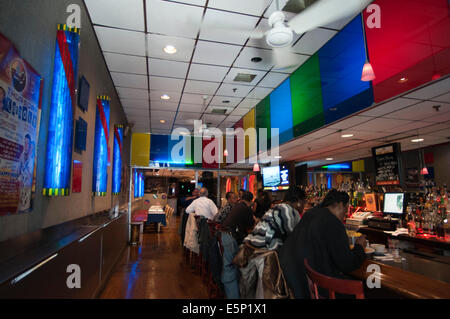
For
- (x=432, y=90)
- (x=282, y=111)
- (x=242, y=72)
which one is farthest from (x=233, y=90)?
(x=432, y=90)

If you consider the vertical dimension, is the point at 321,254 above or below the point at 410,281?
above

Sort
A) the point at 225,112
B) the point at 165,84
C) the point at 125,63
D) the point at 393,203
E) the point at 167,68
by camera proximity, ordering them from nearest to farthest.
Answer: the point at 393,203 < the point at 125,63 < the point at 167,68 < the point at 165,84 < the point at 225,112

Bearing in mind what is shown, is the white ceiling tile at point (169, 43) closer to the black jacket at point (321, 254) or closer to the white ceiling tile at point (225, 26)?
the white ceiling tile at point (225, 26)

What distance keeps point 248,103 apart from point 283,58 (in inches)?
83.3

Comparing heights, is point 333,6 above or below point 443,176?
above

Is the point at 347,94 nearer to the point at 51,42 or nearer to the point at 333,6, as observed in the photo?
the point at 333,6

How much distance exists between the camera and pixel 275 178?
8047mm

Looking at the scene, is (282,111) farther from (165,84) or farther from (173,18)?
(173,18)

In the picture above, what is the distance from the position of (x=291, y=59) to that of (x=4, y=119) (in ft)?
13.3

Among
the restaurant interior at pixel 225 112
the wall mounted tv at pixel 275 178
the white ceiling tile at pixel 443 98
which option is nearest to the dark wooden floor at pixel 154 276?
the restaurant interior at pixel 225 112

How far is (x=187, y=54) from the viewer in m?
4.25

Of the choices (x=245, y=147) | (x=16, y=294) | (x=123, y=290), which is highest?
(x=245, y=147)

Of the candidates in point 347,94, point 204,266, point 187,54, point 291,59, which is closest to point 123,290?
point 204,266

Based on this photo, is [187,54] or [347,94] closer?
[347,94]
